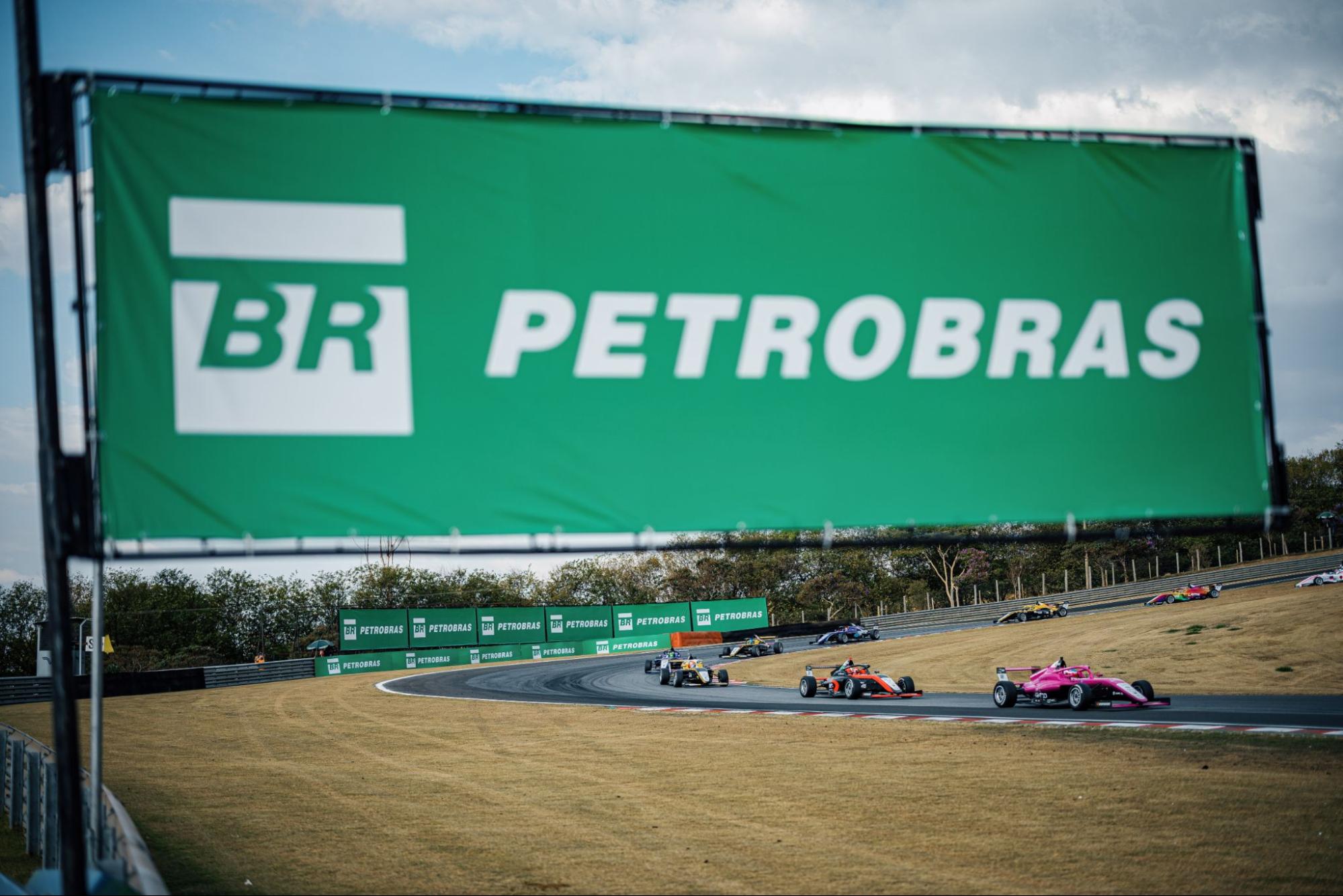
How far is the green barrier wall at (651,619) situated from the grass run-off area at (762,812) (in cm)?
4337

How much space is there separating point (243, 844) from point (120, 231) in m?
8.41

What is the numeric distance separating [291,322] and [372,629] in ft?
177

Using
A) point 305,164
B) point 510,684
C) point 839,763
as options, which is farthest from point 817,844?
point 510,684

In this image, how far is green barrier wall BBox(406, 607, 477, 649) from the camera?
192 feet

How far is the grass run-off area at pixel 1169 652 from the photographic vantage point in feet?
82.4

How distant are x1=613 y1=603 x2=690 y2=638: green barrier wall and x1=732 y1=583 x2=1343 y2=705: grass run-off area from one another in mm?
19003

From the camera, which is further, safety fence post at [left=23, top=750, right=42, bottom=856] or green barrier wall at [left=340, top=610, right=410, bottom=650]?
green barrier wall at [left=340, top=610, right=410, bottom=650]

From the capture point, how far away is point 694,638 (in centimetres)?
6338

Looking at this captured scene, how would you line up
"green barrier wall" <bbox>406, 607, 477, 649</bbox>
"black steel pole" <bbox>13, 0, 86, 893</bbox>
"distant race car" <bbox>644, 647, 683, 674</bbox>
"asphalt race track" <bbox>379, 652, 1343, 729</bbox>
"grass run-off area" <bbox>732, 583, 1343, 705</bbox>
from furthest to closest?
"green barrier wall" <bbox>406, 607, 477, 649</bbox>, "distant race car" <bbox>644, 647, 683, 674</bbox>, "grass run-off area" <bbox>732, 583, 1343, 705</bbox>, "asphalt race track" <bbox>379, 652, 1343, 729</bbox>, "black steel pole" <bbox>13, 0, 86, 893</bbox>

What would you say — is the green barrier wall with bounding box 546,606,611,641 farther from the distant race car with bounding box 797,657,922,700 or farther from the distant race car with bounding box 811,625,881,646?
the distant race car with bounding box 797,657,922,700

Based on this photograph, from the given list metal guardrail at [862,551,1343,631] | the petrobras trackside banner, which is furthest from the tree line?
the petrobras trackside banner

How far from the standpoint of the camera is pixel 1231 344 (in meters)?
7.08

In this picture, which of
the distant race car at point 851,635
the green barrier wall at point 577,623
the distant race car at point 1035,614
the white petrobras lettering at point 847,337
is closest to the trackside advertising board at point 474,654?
the green barrier wall at point 577,623

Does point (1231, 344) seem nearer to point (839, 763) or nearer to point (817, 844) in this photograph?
point (817, 844)
